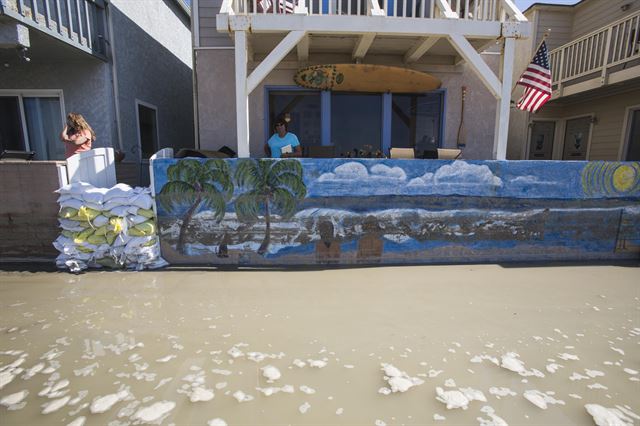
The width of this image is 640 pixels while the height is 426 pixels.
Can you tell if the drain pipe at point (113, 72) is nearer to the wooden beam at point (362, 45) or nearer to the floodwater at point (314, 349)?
the floodwater at point (314, 349)

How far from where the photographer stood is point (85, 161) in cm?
450

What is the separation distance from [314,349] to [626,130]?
976cm

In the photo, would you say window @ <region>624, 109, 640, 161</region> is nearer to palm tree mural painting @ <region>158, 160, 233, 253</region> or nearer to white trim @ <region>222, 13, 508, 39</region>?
white trim @ <region>222, 13, 508, 39</region>

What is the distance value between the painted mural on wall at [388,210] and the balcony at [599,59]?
3.61 meters

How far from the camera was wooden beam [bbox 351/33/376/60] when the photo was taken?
18.2ft

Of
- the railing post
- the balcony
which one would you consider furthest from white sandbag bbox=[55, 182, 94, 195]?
the railing post

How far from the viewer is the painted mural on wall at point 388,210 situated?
4570 mm

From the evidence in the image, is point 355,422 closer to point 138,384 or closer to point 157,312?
point 138,384

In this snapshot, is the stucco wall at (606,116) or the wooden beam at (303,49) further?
the stucco wall at (606,116)

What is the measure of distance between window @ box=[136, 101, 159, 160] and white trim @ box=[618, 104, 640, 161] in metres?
11.4

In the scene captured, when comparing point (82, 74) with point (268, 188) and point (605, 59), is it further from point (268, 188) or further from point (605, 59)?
point (605, 59)

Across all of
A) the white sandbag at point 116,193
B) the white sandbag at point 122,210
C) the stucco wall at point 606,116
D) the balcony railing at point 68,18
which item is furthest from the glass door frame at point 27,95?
the stucco wall at point 606,116

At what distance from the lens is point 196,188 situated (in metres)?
4.54

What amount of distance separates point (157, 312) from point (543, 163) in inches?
206
